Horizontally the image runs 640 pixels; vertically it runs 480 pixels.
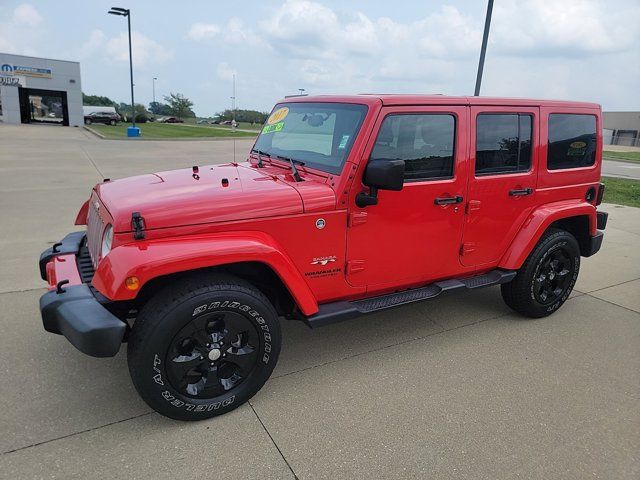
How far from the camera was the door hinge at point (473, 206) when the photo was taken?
3404mm

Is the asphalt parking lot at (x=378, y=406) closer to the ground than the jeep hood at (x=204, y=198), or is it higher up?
closer to the ground

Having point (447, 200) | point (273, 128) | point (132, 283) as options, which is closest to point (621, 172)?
point (447, 200)

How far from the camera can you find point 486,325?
157 inches

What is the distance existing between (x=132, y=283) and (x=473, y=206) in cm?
243

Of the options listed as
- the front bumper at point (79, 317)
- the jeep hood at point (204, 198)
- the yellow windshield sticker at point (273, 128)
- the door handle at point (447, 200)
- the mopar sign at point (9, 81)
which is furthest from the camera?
the mopar sign at point (9, 81)

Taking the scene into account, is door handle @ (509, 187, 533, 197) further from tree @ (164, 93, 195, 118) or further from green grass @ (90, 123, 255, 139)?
tree @ (164, 93, 195, 118)

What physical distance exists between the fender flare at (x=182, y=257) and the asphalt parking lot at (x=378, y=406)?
0.82 metres

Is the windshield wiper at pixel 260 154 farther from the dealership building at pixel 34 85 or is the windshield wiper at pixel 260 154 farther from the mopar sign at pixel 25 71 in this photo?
the mopar sign at pixel 25 71

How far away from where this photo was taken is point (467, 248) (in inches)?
140

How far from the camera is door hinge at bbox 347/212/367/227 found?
2.90m

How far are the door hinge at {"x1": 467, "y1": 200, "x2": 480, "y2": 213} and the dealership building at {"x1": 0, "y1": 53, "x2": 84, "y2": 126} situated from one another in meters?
44.5

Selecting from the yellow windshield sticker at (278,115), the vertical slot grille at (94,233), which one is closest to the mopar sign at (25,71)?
the yellow windshield sticker at (278,115)

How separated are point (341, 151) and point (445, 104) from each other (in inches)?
35.0

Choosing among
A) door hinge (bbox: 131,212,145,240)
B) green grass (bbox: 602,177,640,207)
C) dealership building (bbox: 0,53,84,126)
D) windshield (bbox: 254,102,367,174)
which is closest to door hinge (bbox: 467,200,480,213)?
windshield (bbox: 254,102,367,174)
